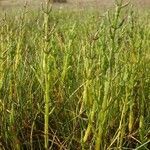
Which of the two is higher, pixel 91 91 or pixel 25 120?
pixel 91 91

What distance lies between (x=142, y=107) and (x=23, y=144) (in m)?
0.41

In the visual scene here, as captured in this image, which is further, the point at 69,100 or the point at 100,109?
the point at 69,100

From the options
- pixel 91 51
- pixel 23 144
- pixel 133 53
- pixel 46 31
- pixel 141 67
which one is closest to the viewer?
pixel 46 31

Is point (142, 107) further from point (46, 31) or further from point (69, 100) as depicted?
point (46, 31)

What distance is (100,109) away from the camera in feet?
4.11

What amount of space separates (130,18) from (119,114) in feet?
1.04

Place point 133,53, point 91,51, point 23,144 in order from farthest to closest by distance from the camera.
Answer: point 133,53 → point 23,144 → point 91,51

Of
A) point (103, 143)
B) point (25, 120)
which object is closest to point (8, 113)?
point (25, 120)

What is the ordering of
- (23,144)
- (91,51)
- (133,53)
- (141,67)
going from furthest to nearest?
1. (141,67)
2. (133,53)
3. (23,144)
4. (91,51)

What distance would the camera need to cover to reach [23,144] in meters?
1.44

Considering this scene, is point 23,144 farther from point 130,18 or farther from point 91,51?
point 130,18

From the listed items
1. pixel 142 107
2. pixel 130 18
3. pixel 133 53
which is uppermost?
pixel 130 18

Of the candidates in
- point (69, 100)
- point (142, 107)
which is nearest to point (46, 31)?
point (69, 100)

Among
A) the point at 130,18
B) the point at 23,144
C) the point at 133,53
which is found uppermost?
→ the point at 130,18
